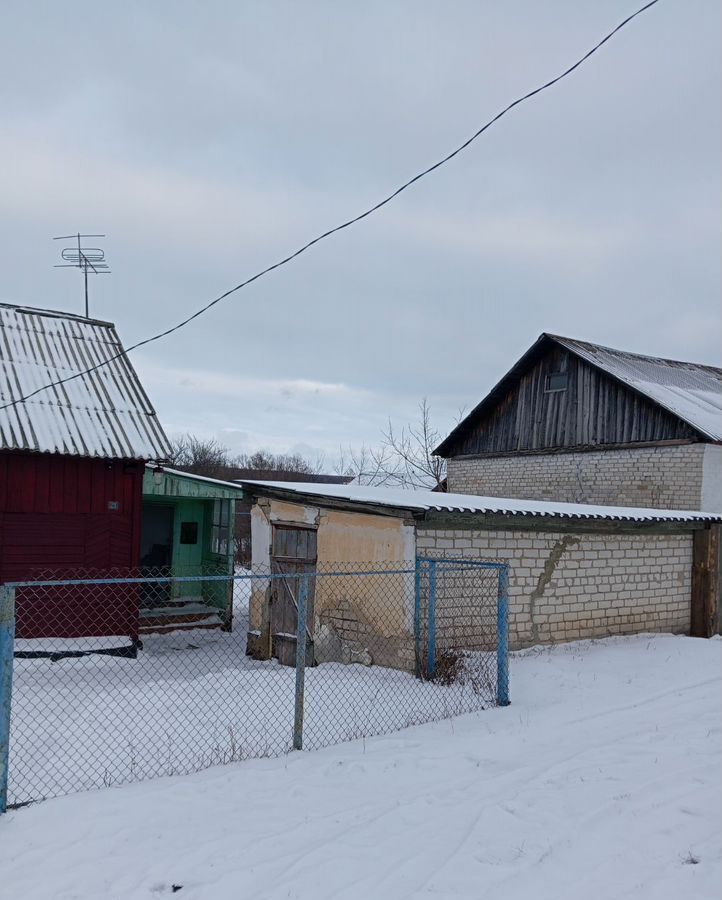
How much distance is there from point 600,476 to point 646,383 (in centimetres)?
266

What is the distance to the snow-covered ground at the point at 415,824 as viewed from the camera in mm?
3910

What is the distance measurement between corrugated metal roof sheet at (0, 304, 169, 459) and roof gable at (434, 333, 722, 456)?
10.6 meters

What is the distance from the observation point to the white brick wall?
1041cm

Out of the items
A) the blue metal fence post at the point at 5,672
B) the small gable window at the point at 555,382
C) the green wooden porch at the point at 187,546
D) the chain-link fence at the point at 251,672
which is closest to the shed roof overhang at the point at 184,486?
the green wooden porch at the point at 187,546

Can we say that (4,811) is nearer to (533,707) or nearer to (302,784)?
(302,784)

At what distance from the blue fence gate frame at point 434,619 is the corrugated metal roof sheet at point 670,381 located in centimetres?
960

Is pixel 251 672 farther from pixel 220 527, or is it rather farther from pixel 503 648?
pixel 220 527

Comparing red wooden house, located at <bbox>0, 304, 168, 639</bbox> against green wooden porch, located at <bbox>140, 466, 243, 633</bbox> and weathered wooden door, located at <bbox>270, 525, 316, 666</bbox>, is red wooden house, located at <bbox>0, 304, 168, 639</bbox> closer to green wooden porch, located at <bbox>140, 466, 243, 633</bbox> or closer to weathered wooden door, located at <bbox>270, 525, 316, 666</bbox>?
green wooden porch, located at <bbox>140, 466, 243, 633</bbox>

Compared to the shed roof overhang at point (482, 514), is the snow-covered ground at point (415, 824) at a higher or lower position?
lower

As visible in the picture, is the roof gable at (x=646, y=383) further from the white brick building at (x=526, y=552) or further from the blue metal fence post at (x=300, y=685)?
the blue metal fence post at (x=300, y=685)

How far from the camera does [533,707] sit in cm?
747

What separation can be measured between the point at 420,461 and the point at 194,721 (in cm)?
3168

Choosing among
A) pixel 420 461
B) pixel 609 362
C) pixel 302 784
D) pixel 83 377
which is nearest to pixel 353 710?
pixel 302 784

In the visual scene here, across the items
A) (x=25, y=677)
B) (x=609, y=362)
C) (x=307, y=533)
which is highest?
(x=609, y=362)
